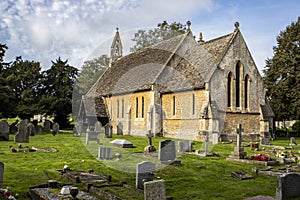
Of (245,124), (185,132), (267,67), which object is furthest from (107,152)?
(267,67)

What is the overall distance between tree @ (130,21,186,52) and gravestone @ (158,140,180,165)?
3555 cm

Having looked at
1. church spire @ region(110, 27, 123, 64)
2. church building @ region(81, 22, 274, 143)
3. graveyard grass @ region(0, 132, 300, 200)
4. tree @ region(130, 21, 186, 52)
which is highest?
tree @ region(130, 21, 186, 52)

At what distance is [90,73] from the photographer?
51.4 metres

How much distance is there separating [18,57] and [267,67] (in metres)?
31.5

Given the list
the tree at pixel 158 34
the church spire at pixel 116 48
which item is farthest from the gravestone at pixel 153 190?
the tree at pixel 158 34

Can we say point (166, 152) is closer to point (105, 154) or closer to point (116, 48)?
point (105, 154)

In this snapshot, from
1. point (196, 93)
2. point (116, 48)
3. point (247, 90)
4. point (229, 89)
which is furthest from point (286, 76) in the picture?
point (116, 48)

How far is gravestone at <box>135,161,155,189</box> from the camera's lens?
353 inches

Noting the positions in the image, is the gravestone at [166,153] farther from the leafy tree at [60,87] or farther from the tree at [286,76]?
the leafy tree at [60,87]

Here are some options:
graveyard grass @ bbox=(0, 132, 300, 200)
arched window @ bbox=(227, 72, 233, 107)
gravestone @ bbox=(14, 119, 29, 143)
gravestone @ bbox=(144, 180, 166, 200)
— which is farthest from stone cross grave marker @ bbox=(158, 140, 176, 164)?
arched window @ bbox=(227, 72, 233, 107)

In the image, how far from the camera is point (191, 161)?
14219 millimetres

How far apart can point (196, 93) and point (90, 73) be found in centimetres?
2868

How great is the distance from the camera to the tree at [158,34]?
47.8 m

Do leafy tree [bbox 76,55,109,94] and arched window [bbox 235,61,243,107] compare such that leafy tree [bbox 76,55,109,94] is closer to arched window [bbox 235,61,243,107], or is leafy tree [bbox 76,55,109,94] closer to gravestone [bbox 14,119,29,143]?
arched window [bbox 235,61,243,107]
